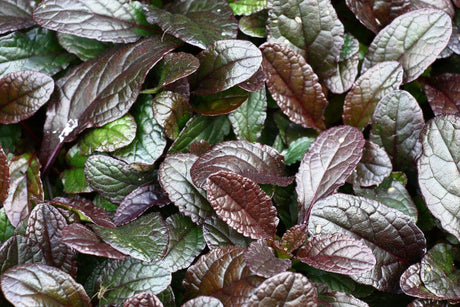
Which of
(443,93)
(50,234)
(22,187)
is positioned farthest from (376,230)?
(22,187)

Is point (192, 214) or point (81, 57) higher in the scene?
point (81, 57)

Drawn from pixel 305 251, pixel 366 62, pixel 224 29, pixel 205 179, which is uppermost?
pixel 224 29

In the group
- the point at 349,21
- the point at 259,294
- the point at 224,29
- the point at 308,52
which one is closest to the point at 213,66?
the point at 224,29

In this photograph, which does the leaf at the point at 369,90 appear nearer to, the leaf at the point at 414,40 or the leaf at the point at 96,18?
the leaf at the point at 414,40

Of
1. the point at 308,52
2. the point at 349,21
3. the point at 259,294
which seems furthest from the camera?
the point at 349,21

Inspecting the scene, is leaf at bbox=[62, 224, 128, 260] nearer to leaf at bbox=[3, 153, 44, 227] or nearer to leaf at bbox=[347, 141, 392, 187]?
leaf at bbox=[3, 153, 44, 227]

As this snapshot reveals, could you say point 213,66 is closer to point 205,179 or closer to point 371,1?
point 205,179

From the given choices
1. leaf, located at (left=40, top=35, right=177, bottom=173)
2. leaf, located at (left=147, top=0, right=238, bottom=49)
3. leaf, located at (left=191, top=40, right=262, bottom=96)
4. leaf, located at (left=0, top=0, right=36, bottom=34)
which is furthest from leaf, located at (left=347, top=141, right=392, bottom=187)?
leaf, located at (left=0, top=0, right=36, bottom=34)
